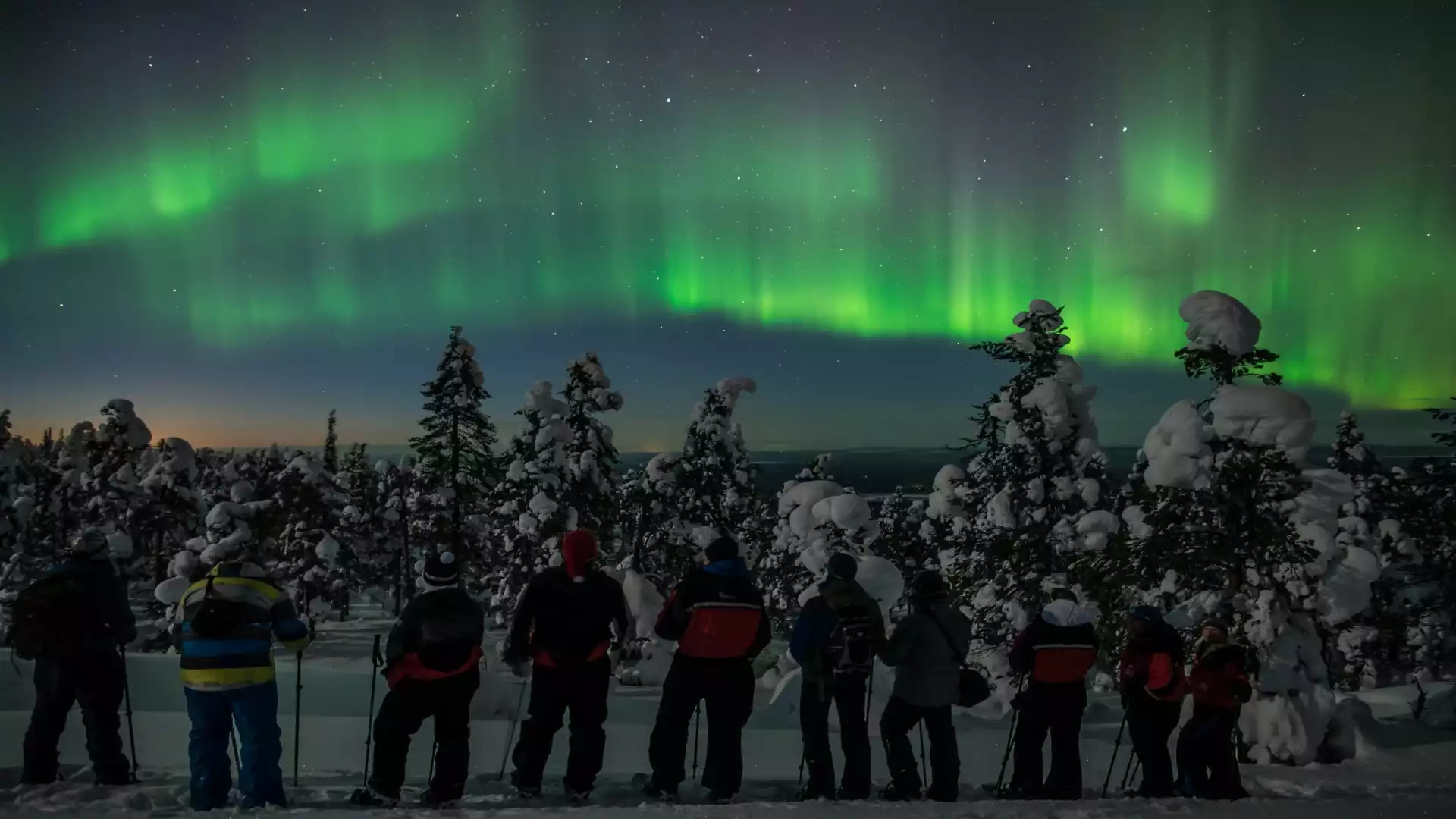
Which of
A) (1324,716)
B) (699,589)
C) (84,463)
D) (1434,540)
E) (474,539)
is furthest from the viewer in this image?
(84,463)

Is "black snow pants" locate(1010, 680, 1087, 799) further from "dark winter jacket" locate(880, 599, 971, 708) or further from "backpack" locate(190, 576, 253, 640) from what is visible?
"backpack" locate(190, 576, 253, 640)

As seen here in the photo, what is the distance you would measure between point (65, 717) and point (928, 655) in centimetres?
748

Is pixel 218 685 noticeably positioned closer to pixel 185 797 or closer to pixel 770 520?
pixel 185 797

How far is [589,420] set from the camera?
28.5m

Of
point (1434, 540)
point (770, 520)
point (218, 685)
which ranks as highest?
point (218, 685)

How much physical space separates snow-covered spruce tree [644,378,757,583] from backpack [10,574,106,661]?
2314 centimetres

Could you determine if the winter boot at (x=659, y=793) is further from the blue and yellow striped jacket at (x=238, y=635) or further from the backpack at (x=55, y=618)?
the backpack at (x=55, y=618)

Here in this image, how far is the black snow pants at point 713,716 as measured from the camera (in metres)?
7.39

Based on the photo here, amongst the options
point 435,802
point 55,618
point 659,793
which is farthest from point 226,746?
point 659,793

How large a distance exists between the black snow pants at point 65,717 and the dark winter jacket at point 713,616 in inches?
186

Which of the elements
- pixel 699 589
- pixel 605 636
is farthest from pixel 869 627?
pixel 605 636

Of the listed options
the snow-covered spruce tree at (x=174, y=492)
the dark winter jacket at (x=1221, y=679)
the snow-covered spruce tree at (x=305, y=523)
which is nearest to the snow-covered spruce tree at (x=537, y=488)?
the snow-covered spruce tree at (x=174, y=492)

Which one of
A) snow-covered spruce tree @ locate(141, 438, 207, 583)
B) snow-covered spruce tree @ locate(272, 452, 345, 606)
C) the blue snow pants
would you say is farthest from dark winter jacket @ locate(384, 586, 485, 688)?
snow-covered spruce tree @ locate(272, 452, 345, 606)

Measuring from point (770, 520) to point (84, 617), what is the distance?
57.0 meters
